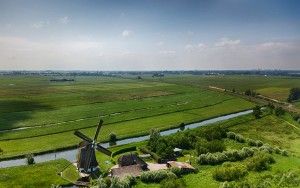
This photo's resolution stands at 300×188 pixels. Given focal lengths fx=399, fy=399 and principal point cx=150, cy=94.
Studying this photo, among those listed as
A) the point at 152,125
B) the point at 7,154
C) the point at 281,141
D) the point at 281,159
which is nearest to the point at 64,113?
the point at 152,125

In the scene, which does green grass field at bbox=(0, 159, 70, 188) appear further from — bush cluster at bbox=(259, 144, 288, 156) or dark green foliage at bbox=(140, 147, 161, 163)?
bush cluster at bbox=(259, 144, 288, 156)

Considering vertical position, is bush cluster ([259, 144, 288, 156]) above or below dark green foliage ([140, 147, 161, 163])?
above

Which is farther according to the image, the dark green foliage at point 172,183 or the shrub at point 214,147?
the shrub at point 214,147

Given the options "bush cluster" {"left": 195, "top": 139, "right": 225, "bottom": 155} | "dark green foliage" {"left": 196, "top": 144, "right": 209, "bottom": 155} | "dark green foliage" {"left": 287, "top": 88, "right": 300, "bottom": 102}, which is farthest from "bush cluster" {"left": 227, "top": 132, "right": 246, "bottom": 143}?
"dark green foliage" {"left": 287, "top": 88, "right": 300, "bottom": 102}

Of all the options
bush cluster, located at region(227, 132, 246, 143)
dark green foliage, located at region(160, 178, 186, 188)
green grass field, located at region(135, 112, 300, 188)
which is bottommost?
green grass field, located at region(135, 112, 300, 188)

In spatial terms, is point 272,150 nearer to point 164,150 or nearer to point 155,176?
point 164,150

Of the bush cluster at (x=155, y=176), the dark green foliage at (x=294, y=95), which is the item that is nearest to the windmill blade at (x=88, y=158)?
the bush cluster at (x=155, y=176)

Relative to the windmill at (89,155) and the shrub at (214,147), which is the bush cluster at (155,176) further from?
the shrub at (214,147)
